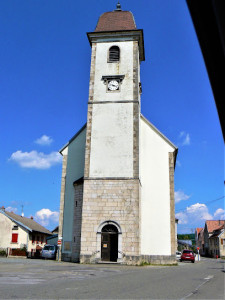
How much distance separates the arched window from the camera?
27.5 m

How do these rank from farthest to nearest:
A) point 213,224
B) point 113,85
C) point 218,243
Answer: point 213,224, point 218,243, point 113,85

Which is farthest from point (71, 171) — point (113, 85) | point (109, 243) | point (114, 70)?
point (114, 70)

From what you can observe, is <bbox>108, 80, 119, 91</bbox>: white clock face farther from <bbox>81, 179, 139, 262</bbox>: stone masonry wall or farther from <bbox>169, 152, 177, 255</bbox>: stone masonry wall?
<bbox>81, 179, 139, 262</bbox>: stone masonry wall

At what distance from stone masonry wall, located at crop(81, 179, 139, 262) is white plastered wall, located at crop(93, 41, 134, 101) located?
7089 mm

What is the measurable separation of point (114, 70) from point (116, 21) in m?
5.32

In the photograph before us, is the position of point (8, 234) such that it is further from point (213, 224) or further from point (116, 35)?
point (213, 224)

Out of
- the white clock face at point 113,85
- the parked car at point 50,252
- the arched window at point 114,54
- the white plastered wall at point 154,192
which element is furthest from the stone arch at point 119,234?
the arched window at point 114,54

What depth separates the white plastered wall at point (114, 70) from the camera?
26.3m

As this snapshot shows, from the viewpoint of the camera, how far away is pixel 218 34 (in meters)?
1.84

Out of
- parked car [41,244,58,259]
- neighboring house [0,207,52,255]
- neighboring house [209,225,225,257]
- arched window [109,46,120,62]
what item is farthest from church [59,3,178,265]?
neighboring house [209,225,225,257]

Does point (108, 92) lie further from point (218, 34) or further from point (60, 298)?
point (218, 34)

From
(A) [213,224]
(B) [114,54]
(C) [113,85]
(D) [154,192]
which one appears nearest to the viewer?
(D) [154,192]

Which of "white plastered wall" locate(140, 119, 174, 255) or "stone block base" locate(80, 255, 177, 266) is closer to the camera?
"stone block base" locate(80, 255, 177, 266)

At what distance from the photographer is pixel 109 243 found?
74.2 ft
